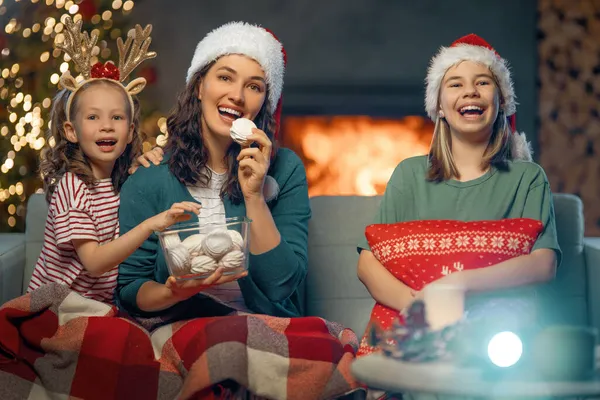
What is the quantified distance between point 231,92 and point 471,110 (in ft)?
1.96

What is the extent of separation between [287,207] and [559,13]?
2591mm

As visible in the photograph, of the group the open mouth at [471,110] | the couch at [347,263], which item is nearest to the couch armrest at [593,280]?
the couch at [347,263]

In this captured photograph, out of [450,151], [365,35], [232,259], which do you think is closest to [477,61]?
[450,151]

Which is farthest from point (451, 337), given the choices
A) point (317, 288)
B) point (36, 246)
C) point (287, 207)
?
point (36, 246)

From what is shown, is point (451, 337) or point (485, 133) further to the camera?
point (485, 133)

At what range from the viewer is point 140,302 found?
2.08 m

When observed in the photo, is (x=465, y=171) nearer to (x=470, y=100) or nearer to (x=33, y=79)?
(x=470, y=100)

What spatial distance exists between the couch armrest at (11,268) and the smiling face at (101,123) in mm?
364

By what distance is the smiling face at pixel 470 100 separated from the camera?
2.17 meters

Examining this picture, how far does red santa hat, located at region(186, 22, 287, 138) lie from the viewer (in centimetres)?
221

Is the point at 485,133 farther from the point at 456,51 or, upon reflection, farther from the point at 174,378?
the point at 174,378

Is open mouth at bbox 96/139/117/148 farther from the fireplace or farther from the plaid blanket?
the fireplace

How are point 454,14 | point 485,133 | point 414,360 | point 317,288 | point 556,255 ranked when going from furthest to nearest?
1. point 454,14
2. point 317,288
3. point 485,133
4. point 556,255
5. point 414,360

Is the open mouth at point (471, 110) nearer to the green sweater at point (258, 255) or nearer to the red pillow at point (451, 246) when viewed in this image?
the red pillow at point (451, 246)
